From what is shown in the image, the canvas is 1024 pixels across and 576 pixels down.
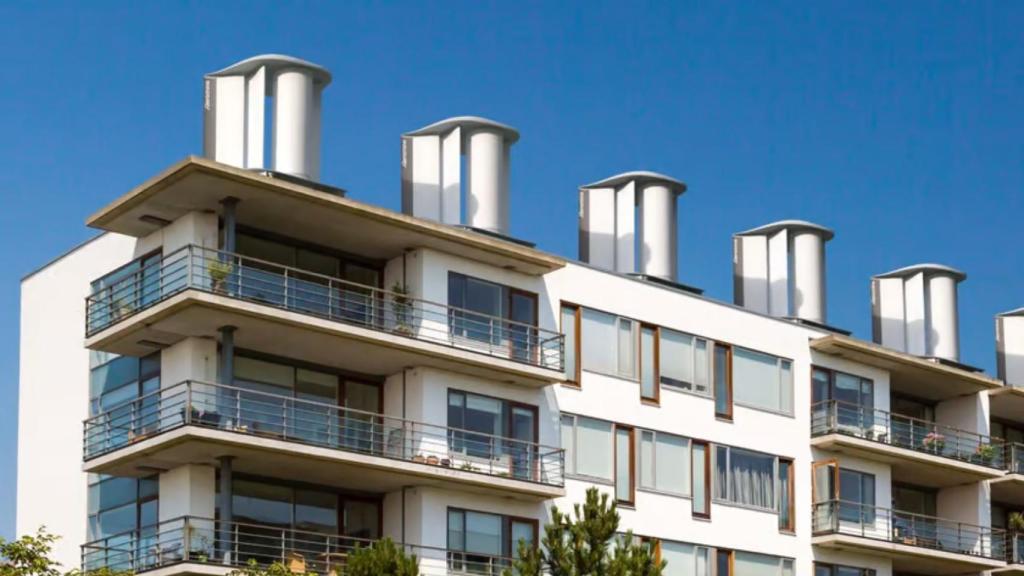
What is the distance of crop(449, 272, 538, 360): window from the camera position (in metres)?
51.3

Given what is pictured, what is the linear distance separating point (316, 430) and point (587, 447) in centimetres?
896

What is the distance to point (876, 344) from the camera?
63.4m

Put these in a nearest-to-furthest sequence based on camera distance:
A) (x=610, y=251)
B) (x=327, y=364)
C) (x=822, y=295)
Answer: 1. (x=327, y=364)
2. (x=610, y=251)
3. (x=822, y=295)

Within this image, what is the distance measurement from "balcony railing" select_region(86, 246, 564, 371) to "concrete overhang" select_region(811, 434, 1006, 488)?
1150 centimetres

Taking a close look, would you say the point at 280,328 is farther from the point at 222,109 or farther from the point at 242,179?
the point at 222,109

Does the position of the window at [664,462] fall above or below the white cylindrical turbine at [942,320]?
below

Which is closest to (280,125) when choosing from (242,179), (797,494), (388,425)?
→ (242,179)

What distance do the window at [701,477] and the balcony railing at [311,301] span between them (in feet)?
20.3

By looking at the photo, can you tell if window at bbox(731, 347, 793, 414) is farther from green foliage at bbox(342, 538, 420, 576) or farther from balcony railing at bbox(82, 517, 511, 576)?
green foliage at bbox(342, 538, 420, 576)

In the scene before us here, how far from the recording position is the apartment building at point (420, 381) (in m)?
46.8

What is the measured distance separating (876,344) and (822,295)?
95.2 inches

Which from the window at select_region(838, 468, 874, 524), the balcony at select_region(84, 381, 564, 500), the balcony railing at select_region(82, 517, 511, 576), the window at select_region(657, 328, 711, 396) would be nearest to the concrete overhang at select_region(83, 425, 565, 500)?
the balcony at select_region(84, 381, 564, 500)

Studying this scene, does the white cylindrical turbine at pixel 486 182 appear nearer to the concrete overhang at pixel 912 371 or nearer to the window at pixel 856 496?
the concrete overhang at pixel 912 371

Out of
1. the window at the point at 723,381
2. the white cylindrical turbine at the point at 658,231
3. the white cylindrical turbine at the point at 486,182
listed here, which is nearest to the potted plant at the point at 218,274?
the white cylindrical turbine at the point at 486,182
